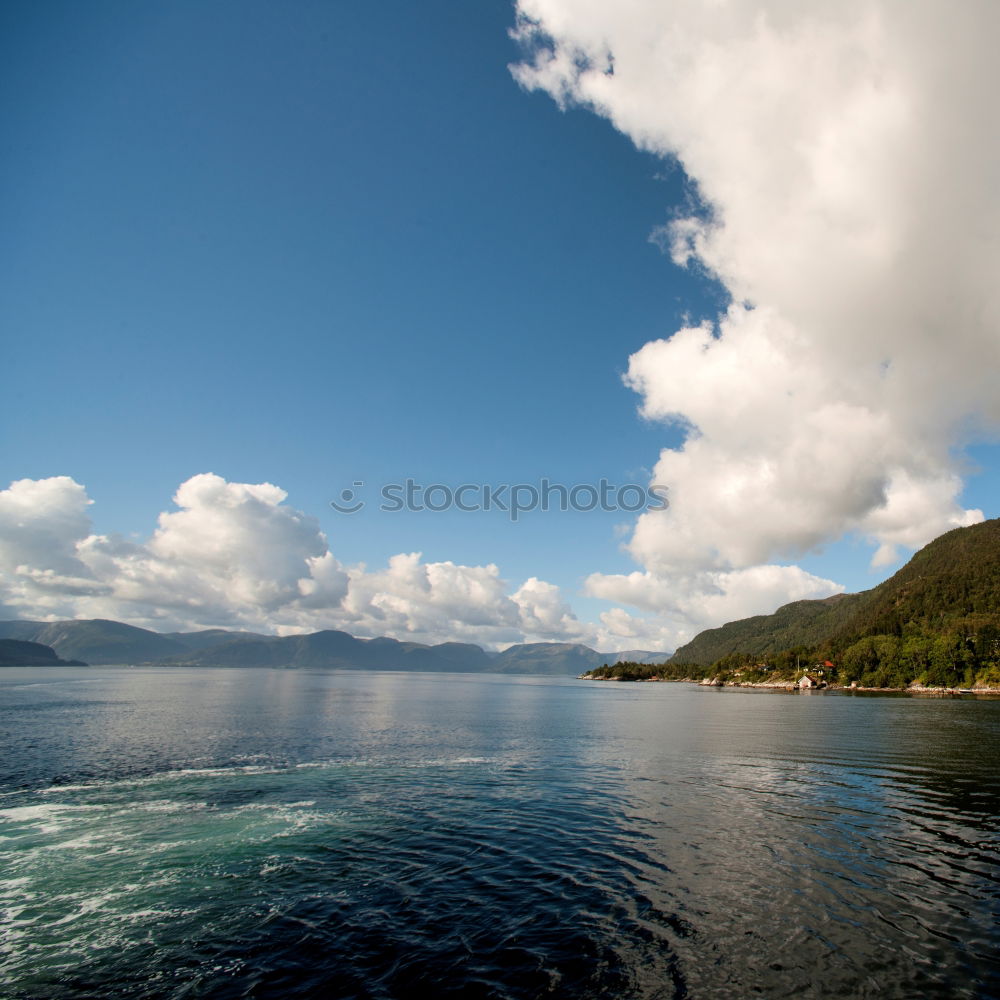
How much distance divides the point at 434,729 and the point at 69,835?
5782 centimetres

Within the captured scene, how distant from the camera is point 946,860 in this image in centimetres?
2694

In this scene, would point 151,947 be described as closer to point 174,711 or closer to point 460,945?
point 460,945

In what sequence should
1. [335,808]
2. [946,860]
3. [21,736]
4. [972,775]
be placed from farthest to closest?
[21,736] < [972,775] < [335,808] < [946,860]

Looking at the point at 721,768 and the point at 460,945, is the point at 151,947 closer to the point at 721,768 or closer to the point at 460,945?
the point at 460,945

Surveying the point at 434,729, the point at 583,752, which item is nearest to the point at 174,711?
the point at 434,729

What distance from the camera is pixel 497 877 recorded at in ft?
81.9

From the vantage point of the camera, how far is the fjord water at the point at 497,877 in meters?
17.2

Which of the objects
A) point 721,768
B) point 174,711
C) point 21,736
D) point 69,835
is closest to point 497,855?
point 69,835

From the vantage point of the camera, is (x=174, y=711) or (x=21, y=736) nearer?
(x=21, y=736)

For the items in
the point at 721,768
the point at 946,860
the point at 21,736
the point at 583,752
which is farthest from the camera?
the point at 21,736

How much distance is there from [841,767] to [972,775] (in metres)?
10.2

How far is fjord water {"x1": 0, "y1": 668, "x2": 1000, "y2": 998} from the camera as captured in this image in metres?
17.2

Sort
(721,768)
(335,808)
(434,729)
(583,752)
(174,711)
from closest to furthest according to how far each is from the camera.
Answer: (335,808), (721,768), (583,752), (434,729), (174,711)

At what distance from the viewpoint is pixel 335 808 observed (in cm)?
3706
